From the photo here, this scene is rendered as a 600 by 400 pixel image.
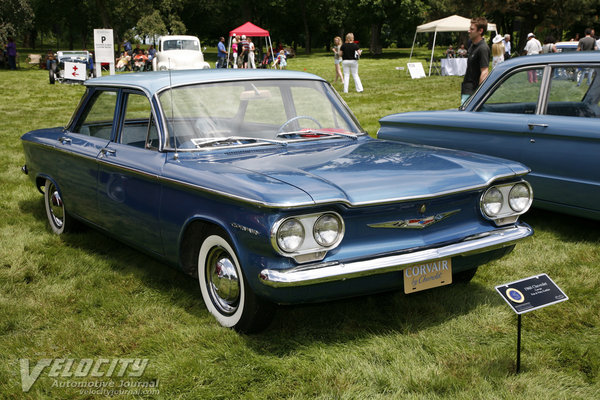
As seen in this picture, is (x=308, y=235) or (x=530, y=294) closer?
(x=530, y=294)

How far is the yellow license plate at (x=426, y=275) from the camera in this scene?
343 cm

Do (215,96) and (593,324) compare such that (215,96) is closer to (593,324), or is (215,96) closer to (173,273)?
(173,273)

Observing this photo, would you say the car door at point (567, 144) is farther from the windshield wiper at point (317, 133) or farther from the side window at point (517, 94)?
the windshield wiper at point (317, 133)

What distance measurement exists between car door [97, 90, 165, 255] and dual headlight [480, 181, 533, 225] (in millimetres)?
1999

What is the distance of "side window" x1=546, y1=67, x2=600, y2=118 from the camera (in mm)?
5383

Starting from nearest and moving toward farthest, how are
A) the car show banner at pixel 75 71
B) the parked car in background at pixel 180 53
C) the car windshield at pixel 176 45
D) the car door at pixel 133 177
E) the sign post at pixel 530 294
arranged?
the sign post at pixel 530 294, the car door at pixel 133 177, the car show banner at pixel 75 71, the parked car in background at pixel 180 53, the car windshield at pixel 176 45

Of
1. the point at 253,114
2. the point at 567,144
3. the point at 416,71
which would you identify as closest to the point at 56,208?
the point at 253,114

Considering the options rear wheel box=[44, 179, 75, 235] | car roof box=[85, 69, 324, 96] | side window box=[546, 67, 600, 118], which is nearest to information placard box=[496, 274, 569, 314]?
car roof box=[85, 69, 324, 96]

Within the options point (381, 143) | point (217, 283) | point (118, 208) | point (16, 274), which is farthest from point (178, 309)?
point (381, 143)

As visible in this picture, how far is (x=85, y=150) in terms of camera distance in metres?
4.91

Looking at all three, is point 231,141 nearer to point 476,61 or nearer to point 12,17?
point 476,61

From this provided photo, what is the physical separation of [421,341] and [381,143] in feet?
5.14

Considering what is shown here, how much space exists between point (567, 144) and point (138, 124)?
3.41 metres

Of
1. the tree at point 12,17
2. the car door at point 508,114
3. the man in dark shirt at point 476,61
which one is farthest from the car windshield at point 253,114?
the tree at point 12,17
